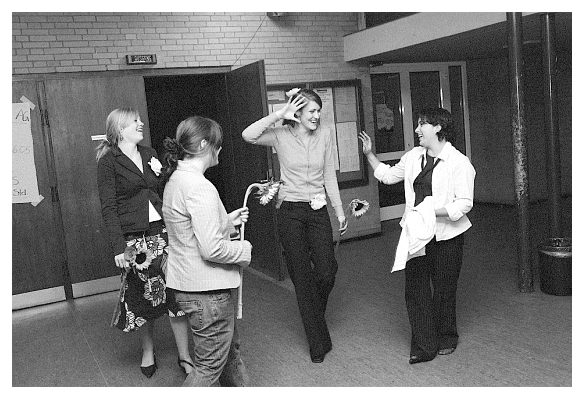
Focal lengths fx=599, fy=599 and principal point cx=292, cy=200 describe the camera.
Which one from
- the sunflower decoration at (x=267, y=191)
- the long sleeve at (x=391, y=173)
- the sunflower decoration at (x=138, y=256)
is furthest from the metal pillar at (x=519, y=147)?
the sunflower decoration at (x=138, y=256)

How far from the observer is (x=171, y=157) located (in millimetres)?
2902

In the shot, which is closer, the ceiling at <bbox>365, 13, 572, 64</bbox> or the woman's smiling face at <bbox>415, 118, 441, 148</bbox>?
the woman's smiling face at <bbox>415, 118, 441, 148</bbox>

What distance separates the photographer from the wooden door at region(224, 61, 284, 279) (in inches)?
239

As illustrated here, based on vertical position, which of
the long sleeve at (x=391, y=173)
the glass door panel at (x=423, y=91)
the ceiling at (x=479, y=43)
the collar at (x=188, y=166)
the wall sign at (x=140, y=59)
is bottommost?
the long sleeve at (x=391, y=173)

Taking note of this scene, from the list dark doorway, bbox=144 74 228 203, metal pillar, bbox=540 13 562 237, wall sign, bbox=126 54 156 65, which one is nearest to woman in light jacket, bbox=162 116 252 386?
metal pillar, bbox=540 13 562 237

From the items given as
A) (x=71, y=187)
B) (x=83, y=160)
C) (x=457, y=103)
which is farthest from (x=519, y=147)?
(x=457, y=103)

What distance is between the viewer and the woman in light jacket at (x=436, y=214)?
11.9 feet

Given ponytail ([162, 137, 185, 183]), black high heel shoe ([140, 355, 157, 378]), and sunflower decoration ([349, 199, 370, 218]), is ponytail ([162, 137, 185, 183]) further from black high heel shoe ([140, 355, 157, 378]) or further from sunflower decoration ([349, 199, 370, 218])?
black high heel shoe ([140, 355, 157, 378])

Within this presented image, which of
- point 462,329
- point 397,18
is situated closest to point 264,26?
point 397,18

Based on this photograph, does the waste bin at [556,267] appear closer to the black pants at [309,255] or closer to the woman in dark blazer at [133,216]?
the black pants at [309,255]

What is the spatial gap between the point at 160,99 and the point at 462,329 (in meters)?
6.04

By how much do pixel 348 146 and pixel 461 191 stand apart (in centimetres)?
443

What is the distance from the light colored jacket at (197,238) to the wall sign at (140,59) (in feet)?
12.7
